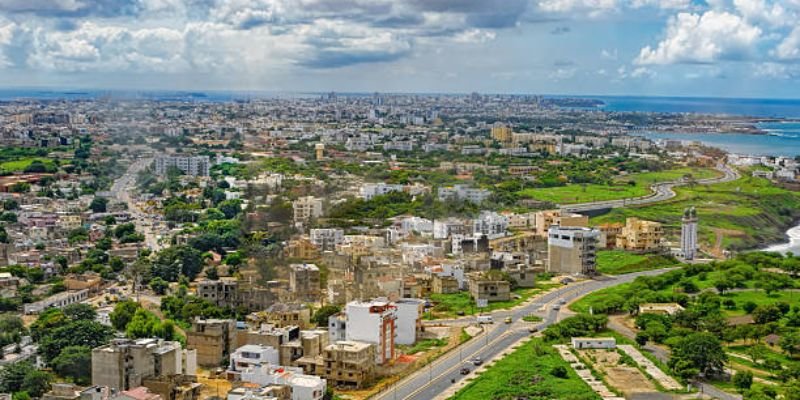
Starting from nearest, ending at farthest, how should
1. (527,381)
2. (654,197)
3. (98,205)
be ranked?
(527,381) → (98,205) → (654,197)

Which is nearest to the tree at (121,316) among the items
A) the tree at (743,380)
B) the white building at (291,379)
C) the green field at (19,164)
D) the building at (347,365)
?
the white building at (291,379)

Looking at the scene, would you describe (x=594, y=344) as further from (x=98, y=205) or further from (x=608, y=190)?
(x=608, y=190)

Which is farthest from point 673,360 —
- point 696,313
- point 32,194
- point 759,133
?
point 759,133

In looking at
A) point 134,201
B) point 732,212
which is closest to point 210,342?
point 134,201

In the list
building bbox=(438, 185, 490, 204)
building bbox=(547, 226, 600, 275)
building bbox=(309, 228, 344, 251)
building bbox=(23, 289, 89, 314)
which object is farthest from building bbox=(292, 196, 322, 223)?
building bbox=(23, 289, 89, 314)

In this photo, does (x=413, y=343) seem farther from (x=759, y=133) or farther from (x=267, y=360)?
(x=759, y=133)

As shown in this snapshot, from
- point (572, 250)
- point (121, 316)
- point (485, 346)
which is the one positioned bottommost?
point (485, 346)
